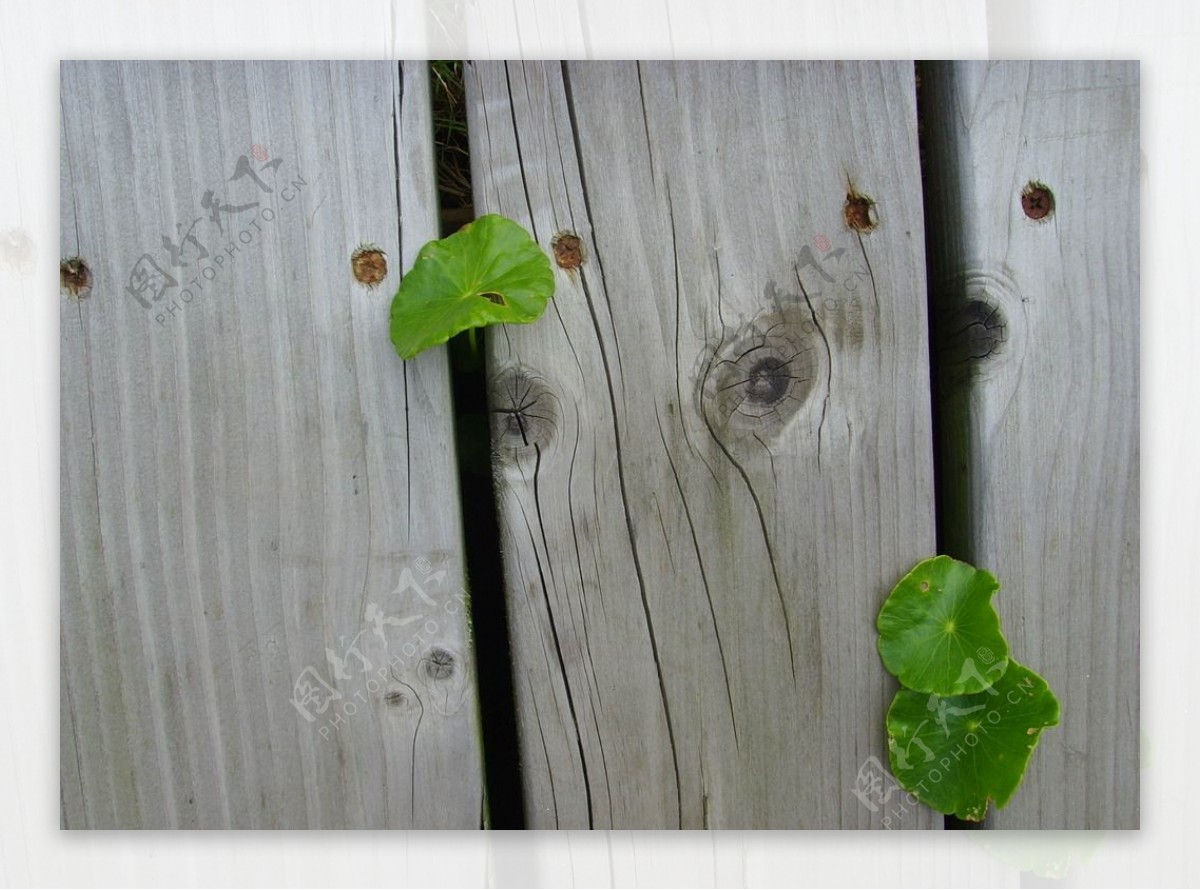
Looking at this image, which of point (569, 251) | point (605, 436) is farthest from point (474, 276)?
point (605, 436)

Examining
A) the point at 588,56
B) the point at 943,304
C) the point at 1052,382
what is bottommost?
the point at 1052,382

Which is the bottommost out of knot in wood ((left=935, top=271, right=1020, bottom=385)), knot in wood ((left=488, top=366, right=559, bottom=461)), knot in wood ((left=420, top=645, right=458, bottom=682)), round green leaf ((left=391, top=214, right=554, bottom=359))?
knot in wood ((left=420, top=645, right=458, bottom=682))

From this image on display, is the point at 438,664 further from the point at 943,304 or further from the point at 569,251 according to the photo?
the point at 943,304

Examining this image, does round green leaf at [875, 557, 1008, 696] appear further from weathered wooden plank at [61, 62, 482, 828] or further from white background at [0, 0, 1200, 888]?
weathered wooden plank at [61, 62, 482, 828]

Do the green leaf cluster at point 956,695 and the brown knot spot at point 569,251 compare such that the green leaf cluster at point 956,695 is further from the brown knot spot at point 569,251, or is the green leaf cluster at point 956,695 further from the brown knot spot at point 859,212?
the brown knot spot at point 569,251

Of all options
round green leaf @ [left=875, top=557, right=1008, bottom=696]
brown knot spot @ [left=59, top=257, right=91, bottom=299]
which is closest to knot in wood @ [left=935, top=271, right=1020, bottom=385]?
round green leaf @ [left=875, top=557, right=1008, bottom=696]

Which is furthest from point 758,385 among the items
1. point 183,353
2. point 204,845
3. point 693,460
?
point 204,845
